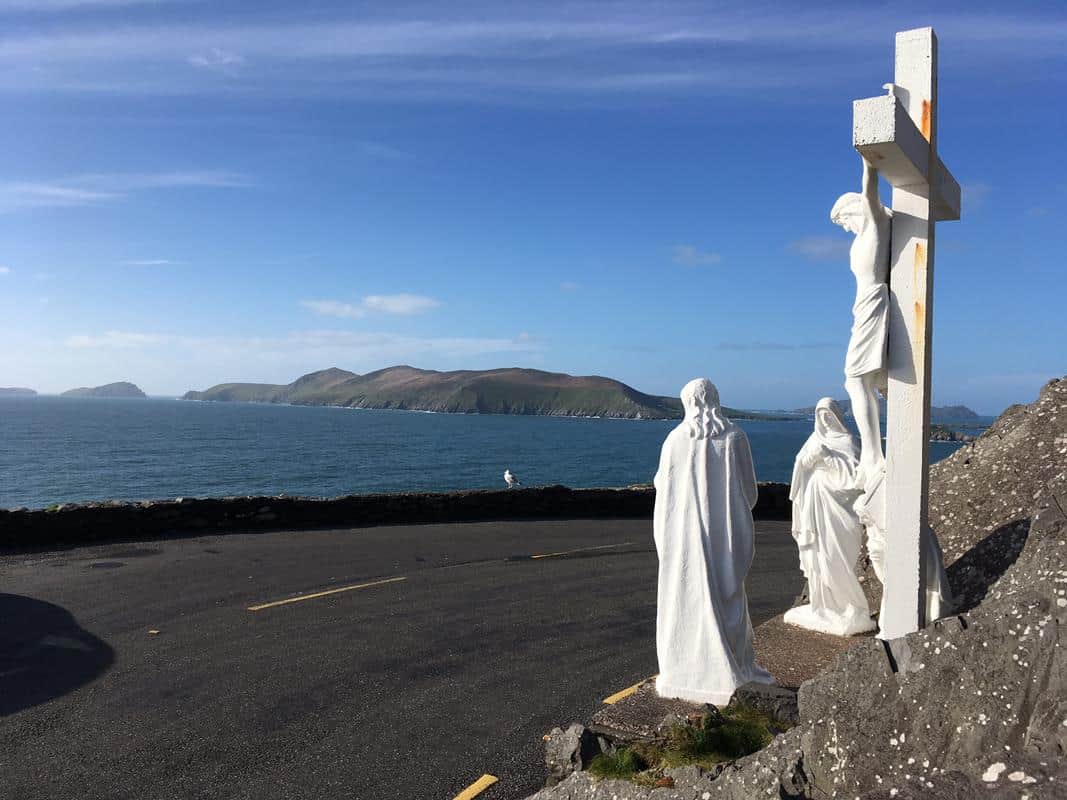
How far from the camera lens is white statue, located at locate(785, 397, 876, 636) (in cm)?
796

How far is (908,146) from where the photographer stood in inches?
209

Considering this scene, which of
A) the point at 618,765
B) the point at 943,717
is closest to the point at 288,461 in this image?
the point at 618,765

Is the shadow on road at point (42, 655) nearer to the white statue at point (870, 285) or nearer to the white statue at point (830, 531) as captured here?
the white statue at point (830, 531)

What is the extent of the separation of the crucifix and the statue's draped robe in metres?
1.00

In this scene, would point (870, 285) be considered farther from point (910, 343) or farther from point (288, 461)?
point (288, 461)

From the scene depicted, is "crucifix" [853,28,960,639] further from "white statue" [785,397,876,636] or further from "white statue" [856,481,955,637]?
"white statue" [785,397,876,636]

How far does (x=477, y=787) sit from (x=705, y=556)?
2.20 m

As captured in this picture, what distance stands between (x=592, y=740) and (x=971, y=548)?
439cm

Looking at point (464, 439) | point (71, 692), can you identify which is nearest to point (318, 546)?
point (71, 692)

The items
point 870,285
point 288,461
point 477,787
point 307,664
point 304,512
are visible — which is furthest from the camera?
point 288,461

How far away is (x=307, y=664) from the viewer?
8.30 meters

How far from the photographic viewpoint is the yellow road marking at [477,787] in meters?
5.64

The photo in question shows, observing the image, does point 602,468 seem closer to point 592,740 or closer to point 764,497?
point 764,497

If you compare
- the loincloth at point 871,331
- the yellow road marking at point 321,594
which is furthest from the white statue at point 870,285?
the yellow road marking at point 321,594
